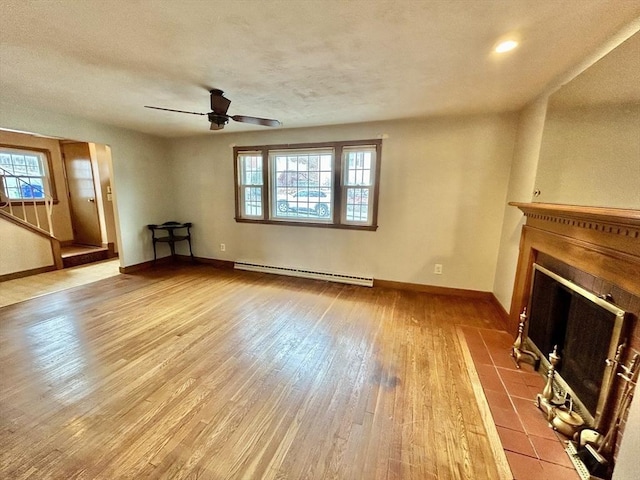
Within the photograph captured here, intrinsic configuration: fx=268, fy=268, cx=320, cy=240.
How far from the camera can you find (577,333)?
71.1 inches

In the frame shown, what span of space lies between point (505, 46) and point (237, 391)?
2.99 metres

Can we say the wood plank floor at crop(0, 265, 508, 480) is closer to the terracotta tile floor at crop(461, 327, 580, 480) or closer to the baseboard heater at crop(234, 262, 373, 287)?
the terracotta tile floor at crop(461, 327, 580, 480)

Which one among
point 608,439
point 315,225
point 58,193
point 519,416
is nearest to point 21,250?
point 58,193

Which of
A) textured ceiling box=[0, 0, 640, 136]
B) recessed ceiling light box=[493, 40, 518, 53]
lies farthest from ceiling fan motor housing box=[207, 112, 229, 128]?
recessed ceiling light box=[493, 40, 518, 53]

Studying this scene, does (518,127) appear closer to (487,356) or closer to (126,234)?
(487,356)

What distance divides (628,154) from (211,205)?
17.1 ft

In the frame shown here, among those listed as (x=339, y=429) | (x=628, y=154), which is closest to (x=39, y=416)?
(x=339, y=429)

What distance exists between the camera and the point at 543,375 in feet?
6.90

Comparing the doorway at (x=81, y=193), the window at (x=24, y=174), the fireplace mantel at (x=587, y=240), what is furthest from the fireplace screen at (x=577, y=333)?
the window at (x=24, y=174)

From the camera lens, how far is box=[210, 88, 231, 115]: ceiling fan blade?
253 cm

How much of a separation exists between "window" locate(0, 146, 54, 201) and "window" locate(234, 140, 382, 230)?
169 inches

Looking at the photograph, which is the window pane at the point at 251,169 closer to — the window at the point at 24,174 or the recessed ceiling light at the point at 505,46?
the recessed ceiling light at the point at 505,46

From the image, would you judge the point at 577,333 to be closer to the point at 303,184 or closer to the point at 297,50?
the point at 297,50

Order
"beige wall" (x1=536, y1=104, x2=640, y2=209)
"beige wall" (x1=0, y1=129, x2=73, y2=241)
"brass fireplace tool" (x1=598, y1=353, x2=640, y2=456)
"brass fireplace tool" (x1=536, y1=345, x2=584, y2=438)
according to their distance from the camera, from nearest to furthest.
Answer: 1. "brass fireplace tool" (x1=598, y1=353, x2=640, y2=456)
2. "brass fireplace tool" (x1=536, y1=345, x2=584, y2=438)
3. "beige wall" (x1=536, y1=104, x2=640, y2=209)
4. "beige wall" (x1=0, y1=129, x2=73, y2=241)
